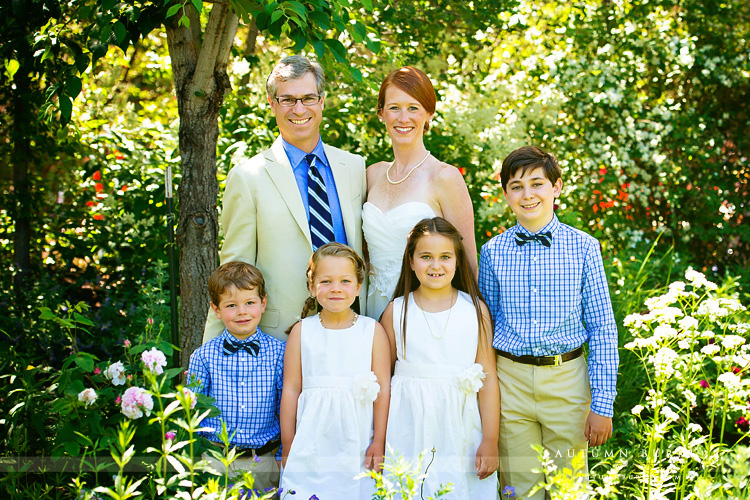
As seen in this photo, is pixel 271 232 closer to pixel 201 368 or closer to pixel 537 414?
pixel 201 368

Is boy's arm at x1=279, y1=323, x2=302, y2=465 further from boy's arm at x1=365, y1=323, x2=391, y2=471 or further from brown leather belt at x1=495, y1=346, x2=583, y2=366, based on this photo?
brown leather belt at x1=495, y1=346, x2=583, y2=366

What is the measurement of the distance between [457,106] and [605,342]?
2857mm

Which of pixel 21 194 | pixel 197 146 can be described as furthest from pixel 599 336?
pixel 21 194

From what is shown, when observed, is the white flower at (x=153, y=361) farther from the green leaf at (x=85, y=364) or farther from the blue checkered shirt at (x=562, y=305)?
the blue checkered shirt at (x=562, y=305)

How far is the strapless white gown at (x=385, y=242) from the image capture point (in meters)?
2.78

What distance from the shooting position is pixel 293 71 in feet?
8.86

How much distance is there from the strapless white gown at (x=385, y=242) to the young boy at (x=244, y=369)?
1.64 ft

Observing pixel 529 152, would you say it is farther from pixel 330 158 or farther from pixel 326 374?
pixel 326 374

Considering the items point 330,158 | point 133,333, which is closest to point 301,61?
point 330,158

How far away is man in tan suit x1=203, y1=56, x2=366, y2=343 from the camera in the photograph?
8.84ft

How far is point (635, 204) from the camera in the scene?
20.7ft

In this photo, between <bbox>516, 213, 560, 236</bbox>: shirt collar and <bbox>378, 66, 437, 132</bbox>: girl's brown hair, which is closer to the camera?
<bbox>516, 213, 560, 236</bbox>: shirt collar

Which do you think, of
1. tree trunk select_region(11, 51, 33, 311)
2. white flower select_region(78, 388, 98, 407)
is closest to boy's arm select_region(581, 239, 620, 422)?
white flower select_region(78, 388, 98, 407)

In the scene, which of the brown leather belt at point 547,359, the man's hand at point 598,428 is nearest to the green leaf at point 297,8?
the brown leather belt at point 547,359
